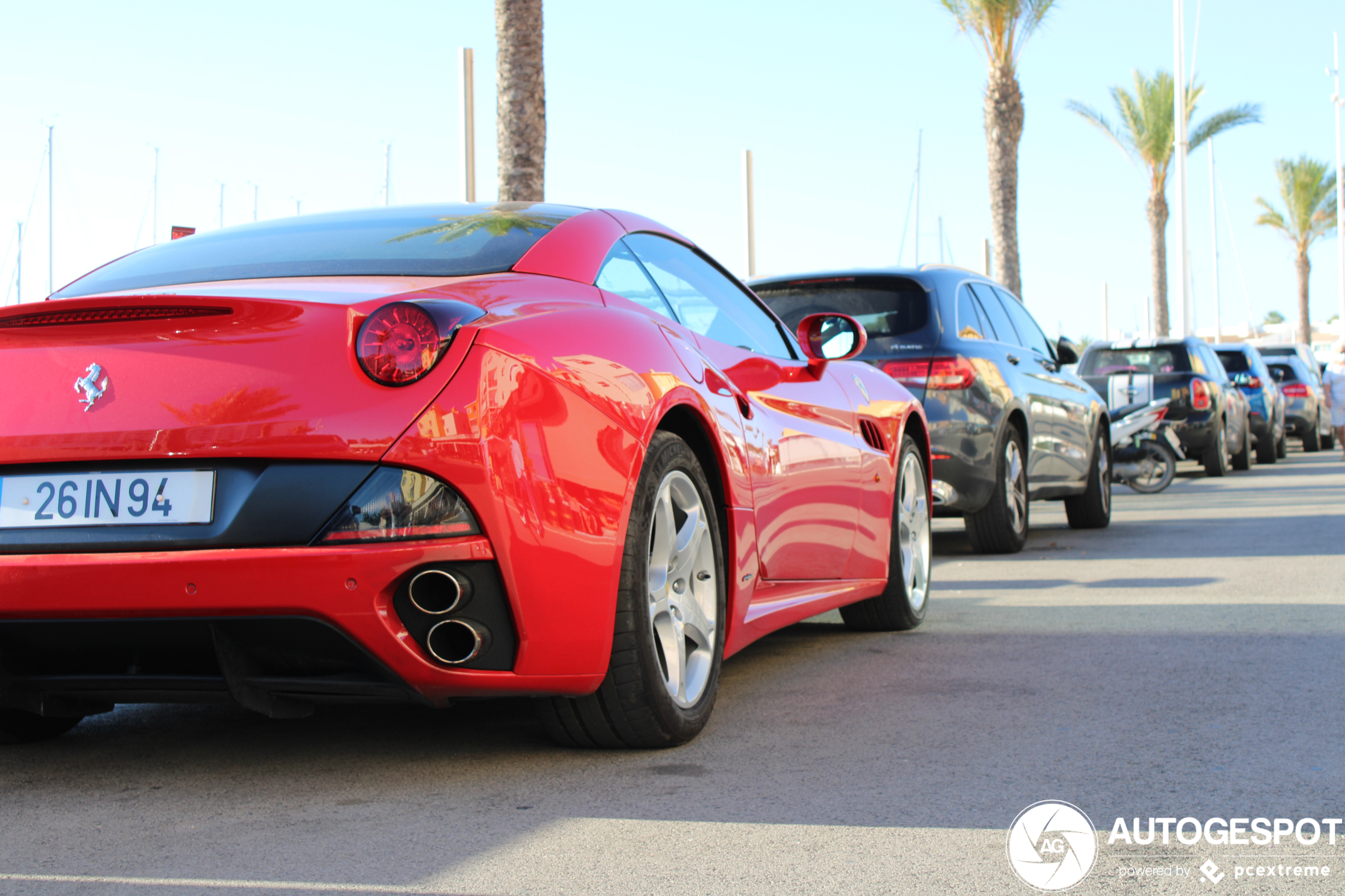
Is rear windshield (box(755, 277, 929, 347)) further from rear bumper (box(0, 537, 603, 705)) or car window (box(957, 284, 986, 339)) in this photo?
rear bumper (box(0, 537, 603, 705))

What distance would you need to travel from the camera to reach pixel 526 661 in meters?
3.22

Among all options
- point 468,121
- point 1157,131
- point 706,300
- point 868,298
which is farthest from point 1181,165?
point 706,300

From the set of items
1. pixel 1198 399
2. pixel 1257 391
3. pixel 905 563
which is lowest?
pixel 905 563

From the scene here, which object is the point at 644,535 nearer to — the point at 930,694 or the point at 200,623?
the point at 200,623

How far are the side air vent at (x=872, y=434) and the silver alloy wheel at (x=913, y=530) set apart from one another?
0.29 meters

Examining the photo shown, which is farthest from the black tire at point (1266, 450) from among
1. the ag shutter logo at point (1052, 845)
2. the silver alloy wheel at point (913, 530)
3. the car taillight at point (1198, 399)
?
the ag shutter logo at point (1052, 845)

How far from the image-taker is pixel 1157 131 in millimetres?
37750

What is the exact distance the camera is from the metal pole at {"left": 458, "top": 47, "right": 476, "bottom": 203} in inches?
554

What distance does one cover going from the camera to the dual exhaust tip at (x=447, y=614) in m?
3.09

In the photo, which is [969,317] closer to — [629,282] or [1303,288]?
[629,282]

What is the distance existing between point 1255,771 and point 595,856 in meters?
Result: 1.61

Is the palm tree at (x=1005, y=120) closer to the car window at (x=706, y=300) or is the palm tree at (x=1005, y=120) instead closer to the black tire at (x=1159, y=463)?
the black tire at (x=1159, y=463)

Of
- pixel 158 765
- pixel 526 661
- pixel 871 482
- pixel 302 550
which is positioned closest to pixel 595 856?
pixel 526 661

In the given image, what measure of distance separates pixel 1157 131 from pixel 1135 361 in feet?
77.6
